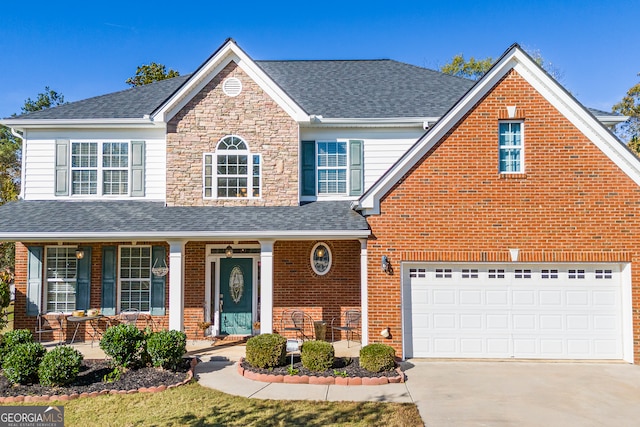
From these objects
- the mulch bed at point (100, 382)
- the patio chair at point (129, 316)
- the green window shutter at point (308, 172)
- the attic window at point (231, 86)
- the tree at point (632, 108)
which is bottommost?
the mulch bed at point (100, 382)

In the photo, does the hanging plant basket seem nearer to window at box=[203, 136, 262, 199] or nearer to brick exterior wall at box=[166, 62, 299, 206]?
brick exterior wall at box=[166, 62, 299, 206]

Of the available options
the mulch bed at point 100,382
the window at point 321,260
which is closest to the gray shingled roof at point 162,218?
the window at point 321,260

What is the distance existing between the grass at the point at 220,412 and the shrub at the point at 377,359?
59.9 inches

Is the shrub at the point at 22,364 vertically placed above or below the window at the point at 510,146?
below

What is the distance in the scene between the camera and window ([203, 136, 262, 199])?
12953 millimetres

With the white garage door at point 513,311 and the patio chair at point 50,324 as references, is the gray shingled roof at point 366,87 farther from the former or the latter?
the patio chair at point 50,324

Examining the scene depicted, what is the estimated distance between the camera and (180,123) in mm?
12914

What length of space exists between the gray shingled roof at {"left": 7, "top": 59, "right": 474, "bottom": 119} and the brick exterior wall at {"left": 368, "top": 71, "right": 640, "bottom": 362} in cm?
295

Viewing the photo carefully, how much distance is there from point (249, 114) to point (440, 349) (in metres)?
8.26

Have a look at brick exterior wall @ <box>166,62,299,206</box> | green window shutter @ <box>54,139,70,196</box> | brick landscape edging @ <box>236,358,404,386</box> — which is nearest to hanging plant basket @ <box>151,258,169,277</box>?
brick exterior wall @ <box>166,62,299,206</box>

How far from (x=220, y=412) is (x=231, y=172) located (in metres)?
7.24

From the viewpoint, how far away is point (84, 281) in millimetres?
12859

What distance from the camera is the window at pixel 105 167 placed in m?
13.3

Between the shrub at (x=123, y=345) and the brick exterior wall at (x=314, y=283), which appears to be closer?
the shrub at (x=123, y=345)
